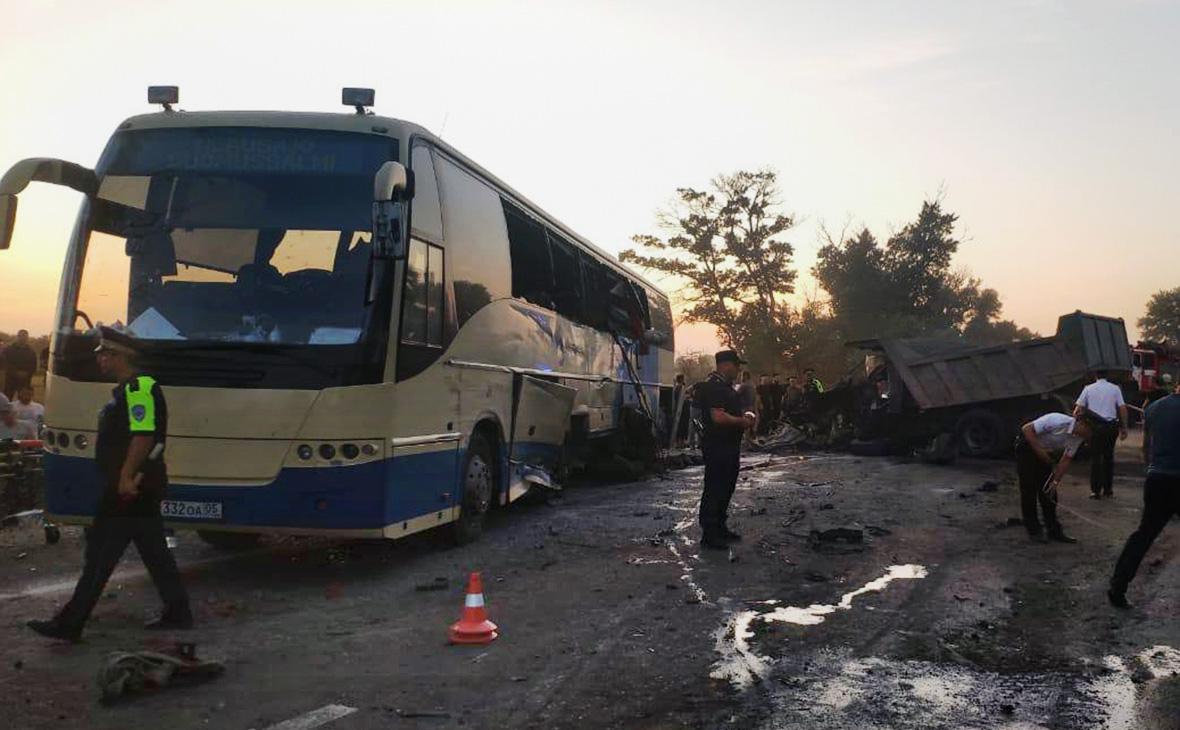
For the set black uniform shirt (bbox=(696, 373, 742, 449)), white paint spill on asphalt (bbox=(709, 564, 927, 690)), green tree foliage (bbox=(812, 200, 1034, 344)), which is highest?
green tree foliage (bbox=(812, 200, 1034, 344))

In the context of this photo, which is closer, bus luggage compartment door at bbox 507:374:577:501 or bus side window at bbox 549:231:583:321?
bus luggage compartment door at bbox 507:374:577:501

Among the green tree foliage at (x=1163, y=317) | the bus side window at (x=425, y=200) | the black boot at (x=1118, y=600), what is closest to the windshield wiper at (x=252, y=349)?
the bus side window at (x=425, y=200)

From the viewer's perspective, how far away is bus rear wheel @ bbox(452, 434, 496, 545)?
8734 mm

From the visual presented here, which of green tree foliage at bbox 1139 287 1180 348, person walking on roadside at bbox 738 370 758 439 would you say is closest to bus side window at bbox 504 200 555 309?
person walking on roadside at bbox 738 370 758 439

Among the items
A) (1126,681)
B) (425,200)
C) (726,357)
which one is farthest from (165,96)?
(1126,681)

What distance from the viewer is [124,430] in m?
5.62

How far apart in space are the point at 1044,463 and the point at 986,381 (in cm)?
1004

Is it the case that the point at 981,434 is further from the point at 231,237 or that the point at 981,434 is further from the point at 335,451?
the point at 231,237

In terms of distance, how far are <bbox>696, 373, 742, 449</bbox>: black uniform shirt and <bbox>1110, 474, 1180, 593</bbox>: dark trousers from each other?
3396 millimetres

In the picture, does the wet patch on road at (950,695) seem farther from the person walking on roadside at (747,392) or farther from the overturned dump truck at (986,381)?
the overturned dump truck at (986,381)

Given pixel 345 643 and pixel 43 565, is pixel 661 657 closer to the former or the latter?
pixel 345 643

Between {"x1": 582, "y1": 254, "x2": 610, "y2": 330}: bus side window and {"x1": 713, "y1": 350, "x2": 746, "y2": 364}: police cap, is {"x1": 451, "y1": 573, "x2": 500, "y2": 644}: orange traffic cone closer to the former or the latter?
{"x1": 713, "y1": 350, "x2": 746, "y2": 364}: police cap

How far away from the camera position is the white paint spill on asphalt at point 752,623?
5023 millimetres

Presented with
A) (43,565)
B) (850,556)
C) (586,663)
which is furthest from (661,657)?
(43,565)
